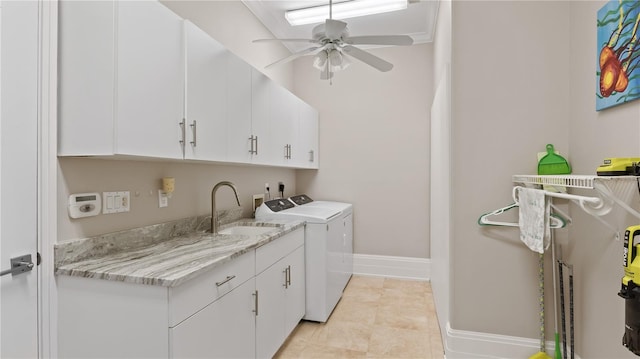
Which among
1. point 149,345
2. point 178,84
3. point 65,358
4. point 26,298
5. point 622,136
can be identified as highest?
point 178,84

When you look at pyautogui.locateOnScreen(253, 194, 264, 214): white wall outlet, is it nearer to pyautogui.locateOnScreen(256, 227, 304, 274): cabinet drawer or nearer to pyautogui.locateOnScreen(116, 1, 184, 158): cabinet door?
pyautogui.locateOnScreen(256, 227, 304, 274): cabinet drawer

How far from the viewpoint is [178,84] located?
1623 millimetres

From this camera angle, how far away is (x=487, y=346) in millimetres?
2072

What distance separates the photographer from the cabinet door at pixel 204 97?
5.55 ft

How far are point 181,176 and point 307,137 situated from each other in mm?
1802

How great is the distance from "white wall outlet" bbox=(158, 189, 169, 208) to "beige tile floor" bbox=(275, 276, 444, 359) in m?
1.32

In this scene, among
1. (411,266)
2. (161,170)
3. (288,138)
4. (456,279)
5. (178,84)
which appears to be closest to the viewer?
(178,84)

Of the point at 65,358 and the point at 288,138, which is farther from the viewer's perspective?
the point at 288,138

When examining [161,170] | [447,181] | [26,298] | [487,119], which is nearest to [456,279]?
[447,181]

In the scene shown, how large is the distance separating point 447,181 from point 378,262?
6.62 feet

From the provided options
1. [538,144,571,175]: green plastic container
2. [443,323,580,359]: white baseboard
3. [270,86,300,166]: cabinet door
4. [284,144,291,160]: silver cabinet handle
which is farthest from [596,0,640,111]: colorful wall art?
[284,144,291,160]: silver cabinet handle

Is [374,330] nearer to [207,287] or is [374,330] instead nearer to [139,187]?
[207,287]

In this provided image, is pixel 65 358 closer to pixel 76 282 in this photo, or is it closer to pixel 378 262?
pixel 76 282

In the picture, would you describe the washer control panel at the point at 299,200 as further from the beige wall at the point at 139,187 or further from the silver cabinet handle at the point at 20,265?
the silver cabinet handle at the point at 20,265
